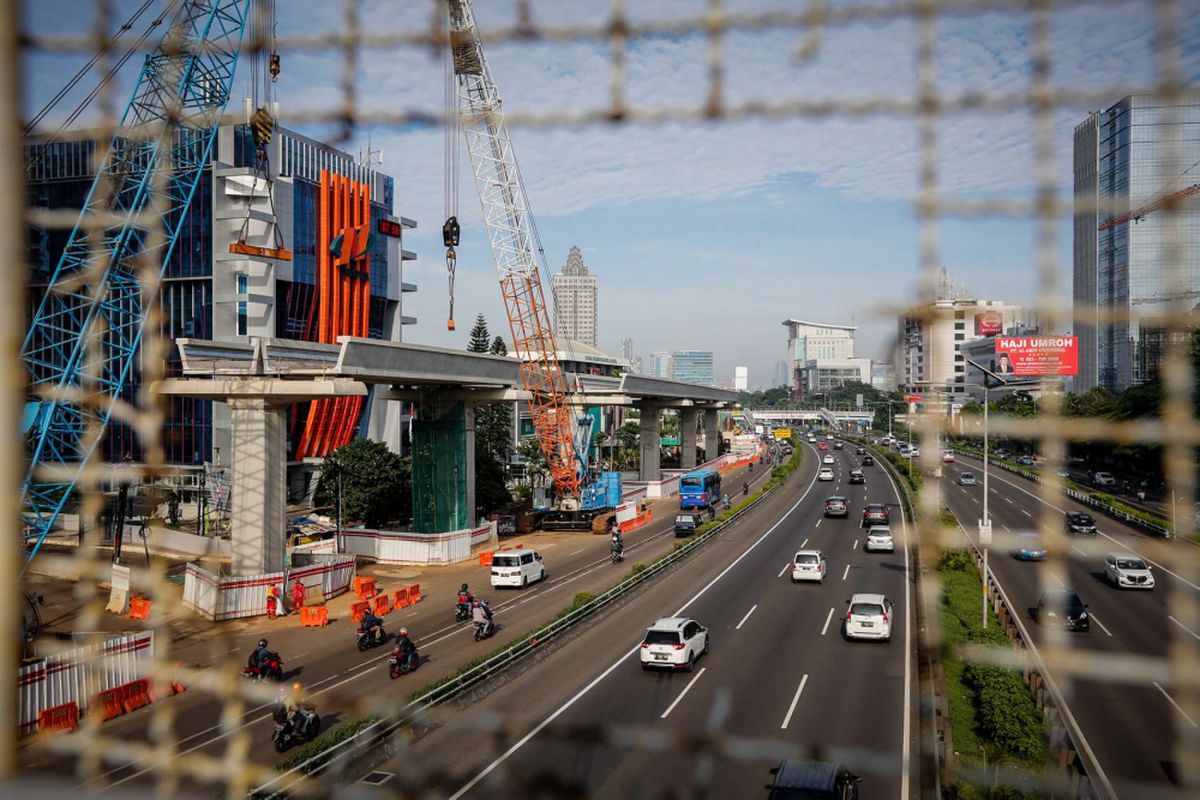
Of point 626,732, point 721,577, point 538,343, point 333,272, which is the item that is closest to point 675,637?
point 721,577

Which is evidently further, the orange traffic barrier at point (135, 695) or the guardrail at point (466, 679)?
the orange traffic barrier at point (135, 695)

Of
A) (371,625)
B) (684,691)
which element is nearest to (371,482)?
(371,625)

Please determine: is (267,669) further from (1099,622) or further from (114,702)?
(1099,622)

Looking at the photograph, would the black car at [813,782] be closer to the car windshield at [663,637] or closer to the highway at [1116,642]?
the highway at [1116,642]

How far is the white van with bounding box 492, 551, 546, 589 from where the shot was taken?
2347cm

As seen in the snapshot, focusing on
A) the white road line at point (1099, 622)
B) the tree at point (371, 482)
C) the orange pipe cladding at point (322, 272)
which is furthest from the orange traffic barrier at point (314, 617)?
the orange pipe cladding at point (322, 272)

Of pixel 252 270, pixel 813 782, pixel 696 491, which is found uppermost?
pixel 252 270

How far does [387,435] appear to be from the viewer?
54.5m

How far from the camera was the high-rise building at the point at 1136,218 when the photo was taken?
2502 millimetres

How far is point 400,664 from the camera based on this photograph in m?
15.2

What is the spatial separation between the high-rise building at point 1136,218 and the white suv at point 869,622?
14.2 meters

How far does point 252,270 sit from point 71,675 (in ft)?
117

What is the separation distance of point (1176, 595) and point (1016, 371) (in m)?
1.01

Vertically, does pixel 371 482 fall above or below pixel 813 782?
above
